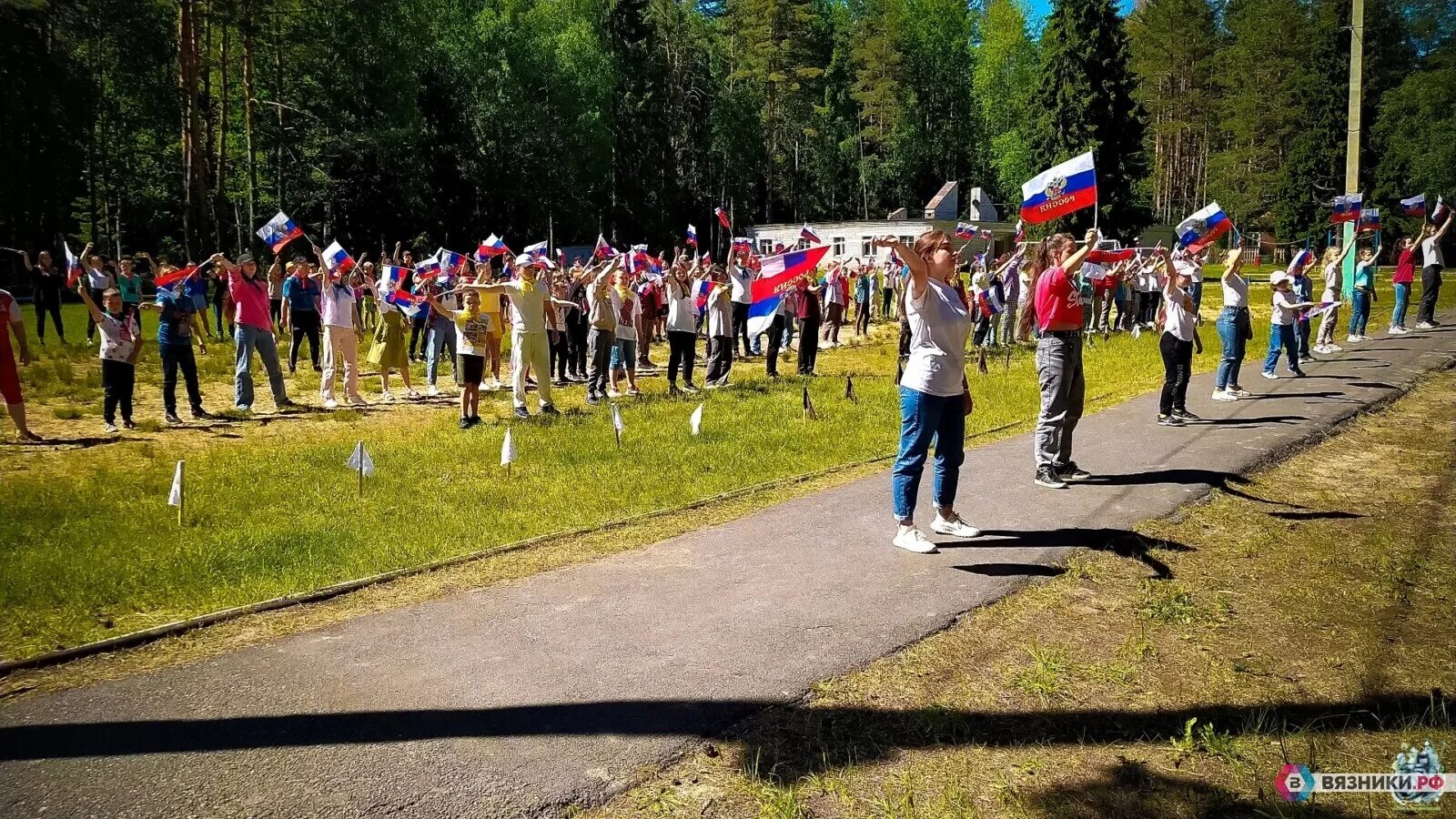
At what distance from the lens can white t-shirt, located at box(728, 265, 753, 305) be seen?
1727cm

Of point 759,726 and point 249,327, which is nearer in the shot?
point 759,726

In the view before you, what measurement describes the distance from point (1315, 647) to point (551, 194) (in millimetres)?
51281

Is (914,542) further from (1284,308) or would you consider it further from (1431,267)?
(1431,267)

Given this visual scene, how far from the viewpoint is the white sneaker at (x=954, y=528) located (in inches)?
274

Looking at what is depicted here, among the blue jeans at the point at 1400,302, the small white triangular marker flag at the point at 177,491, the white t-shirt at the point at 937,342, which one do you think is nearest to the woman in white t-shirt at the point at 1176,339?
the white t-shirt at the point at 937,342

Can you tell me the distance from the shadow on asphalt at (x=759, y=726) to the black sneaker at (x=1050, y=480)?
4.06 m

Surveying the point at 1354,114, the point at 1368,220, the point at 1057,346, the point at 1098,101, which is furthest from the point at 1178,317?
the point at 1098,101

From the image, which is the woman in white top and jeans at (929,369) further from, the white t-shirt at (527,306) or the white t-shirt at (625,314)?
the white t-shirt at (625,314)

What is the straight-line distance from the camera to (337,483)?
9.00 meters

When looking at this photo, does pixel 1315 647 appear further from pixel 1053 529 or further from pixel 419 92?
pixel 419 92

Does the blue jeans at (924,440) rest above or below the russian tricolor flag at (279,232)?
below

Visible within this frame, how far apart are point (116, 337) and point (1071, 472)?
11177 mm

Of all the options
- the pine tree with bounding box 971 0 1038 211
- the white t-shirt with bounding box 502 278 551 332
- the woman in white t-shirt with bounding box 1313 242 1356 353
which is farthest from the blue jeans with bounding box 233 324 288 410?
the pine tree with bounding box 971 0 1038 211

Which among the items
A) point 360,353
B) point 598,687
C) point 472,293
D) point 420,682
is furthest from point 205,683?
point 360,353
